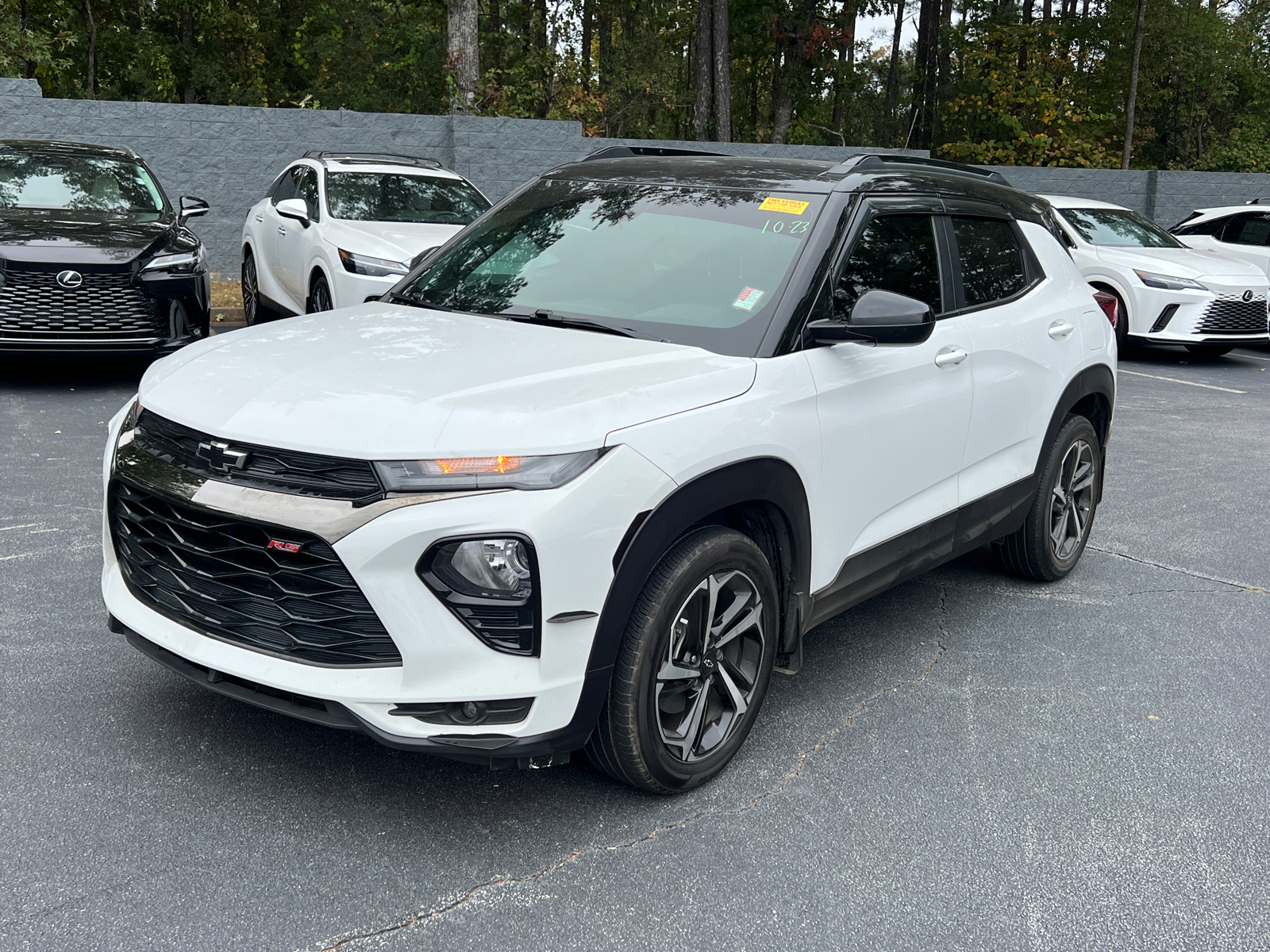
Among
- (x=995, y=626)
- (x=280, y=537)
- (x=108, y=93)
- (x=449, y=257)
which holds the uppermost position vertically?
(x=108, y=93)

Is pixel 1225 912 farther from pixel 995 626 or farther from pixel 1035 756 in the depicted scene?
pixel 995 626

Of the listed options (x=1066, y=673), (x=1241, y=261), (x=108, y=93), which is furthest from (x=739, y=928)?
(x=108, y=93)

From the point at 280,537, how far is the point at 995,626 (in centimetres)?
320

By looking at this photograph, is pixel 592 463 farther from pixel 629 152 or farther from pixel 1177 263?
pixel 1177 263

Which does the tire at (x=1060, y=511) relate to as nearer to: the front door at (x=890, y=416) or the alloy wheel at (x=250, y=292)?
the front door at (x=890, y=416)

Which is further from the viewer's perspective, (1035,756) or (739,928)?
(1035,756)

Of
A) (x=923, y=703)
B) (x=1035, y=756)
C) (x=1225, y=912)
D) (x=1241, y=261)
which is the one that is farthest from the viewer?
(x=1241, y=261)

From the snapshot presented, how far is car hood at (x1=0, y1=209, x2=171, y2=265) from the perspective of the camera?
797 centimetres

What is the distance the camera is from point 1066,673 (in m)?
4.37

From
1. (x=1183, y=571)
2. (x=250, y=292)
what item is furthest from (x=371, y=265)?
(x=1183, y=571)

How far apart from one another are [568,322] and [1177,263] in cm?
1136

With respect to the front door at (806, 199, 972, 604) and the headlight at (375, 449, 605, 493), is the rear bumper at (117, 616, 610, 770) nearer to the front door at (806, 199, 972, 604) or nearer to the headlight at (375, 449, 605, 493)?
the headlight at (375, 449, 605, 493)

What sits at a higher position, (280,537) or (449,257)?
(449,257)

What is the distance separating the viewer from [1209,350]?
46.1ft
